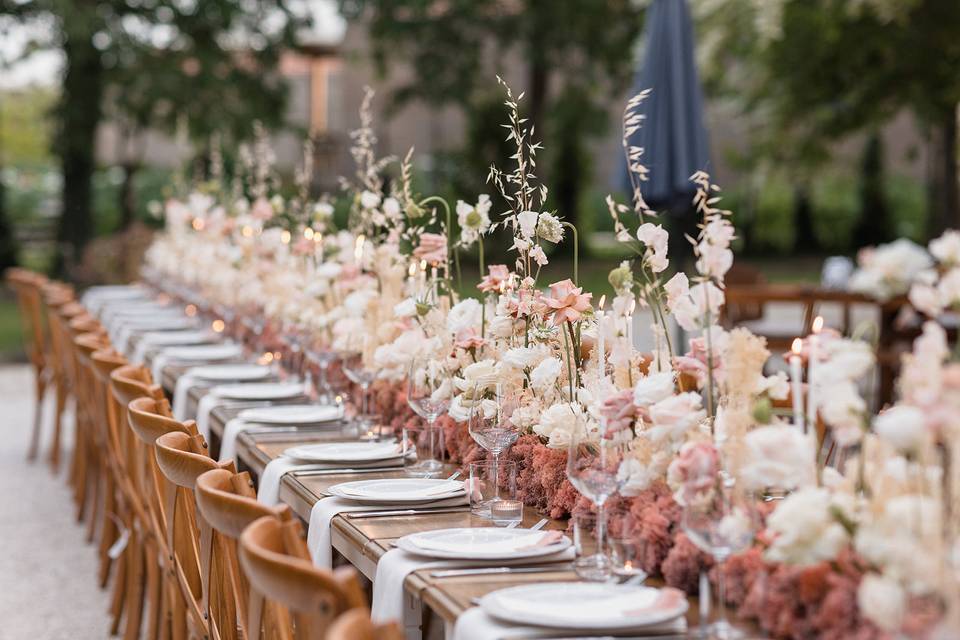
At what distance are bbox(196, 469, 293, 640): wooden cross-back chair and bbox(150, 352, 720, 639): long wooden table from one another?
220 millimetres

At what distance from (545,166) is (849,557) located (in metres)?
20.3

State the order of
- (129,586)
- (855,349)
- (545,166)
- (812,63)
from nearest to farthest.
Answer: (855,349) → (129,586) → (812,63) → (545,166)

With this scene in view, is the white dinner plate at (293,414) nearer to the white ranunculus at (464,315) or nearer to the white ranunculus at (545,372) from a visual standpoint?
the white ranunculus at (464,315)

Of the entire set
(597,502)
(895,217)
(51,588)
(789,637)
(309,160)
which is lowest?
(51,588)

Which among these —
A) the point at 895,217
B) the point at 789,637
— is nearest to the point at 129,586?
the point at 789,637

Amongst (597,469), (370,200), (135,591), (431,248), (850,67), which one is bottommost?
(135,591)

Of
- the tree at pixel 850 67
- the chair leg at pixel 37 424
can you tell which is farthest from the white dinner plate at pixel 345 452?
the tree at pixel 850 67

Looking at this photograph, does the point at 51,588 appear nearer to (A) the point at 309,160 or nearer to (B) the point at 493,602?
(A) the point at 309,160

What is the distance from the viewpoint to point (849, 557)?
1.92 metres

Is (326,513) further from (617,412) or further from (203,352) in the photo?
Answer: (203,352)

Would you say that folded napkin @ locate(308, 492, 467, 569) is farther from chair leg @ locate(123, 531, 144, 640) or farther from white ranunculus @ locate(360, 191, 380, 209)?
chair leg @ locate(123, 531, 144, 640)

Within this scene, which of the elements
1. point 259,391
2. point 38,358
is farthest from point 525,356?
point 38,358

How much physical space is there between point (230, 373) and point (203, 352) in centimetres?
82

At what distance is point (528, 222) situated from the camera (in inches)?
120
